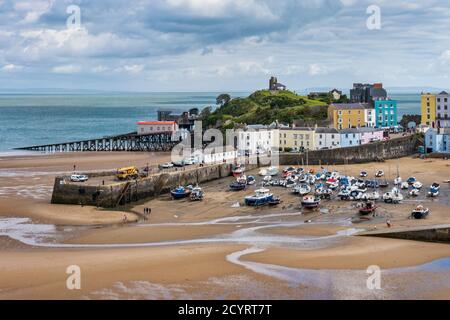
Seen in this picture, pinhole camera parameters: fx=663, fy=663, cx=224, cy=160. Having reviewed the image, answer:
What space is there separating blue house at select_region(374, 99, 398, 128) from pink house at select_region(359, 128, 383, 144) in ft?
30.8

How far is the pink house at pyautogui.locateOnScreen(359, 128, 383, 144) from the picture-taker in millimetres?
56500

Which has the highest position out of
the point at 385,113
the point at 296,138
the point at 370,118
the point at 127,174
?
the point at 385,113

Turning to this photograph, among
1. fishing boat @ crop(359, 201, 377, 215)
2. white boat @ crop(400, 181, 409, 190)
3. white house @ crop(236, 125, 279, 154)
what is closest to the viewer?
fishing boat @ crop(359, 201, 377, 215)

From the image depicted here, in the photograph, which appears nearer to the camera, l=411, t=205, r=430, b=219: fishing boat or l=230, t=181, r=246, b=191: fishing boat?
l=411, t=205, r=430, b=219: fishing boat

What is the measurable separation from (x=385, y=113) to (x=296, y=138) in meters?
16.8

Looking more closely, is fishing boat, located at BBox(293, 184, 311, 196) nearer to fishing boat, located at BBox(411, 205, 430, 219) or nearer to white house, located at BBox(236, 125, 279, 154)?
fishing boat, located at BBox(411, 205, 430, 219)

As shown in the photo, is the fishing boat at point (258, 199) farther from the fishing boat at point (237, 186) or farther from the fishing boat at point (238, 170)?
the fishing boat at point (238, 170)

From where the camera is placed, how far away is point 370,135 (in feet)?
187

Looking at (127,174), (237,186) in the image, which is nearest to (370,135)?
(237,186)

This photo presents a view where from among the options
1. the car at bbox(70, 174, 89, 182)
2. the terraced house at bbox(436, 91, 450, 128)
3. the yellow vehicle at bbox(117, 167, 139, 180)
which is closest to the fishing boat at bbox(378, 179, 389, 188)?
the yellow vehicle at bbox(117, 167, 139, 180)

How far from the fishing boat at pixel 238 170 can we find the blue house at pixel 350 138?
1199 cm

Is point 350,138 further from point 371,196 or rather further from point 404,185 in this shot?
point 371,196
